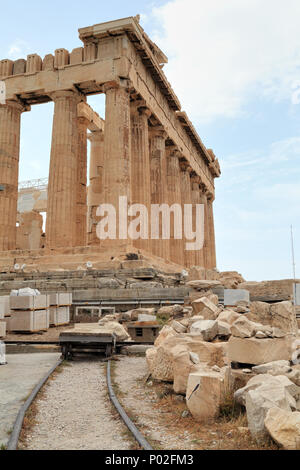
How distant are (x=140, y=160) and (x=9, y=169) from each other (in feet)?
24.1

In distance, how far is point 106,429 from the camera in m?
4.38

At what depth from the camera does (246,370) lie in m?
5.07

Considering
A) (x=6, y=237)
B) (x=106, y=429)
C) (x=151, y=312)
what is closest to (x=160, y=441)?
(x=106, y=429)

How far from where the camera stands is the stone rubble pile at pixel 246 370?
3686 millimetres

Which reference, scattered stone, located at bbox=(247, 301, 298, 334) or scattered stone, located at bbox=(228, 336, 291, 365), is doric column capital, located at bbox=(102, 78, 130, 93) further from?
scattered stone, located at bbox=(228, 336, 291, 365)

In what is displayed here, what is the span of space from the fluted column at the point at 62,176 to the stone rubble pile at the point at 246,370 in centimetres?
1484

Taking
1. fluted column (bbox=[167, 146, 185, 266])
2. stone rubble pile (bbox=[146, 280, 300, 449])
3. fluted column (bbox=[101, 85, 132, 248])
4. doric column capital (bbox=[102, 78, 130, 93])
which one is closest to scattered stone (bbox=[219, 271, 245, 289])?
fluted column (bbox=[101, 85, 132, 248])

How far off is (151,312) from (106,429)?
8361mm

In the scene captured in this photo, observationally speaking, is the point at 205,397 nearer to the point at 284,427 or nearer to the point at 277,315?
the point at 284,427

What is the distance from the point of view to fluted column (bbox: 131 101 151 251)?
23625 millimetres

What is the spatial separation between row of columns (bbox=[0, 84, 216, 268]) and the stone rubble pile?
13030 mm

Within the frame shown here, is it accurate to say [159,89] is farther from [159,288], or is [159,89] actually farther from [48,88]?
[159,288]

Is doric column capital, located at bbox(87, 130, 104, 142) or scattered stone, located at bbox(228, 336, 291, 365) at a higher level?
doric column capital, located at bbox(87, 130, 104, 142)

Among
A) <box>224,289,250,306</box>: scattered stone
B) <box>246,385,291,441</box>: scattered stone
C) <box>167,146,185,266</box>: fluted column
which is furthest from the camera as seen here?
<box>167,146,185,266</box>: fluted column
